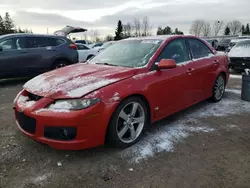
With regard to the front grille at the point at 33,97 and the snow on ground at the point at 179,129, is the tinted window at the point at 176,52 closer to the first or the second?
the snow on ground at the point at 179,129

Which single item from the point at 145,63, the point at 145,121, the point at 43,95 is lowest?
the point at 145,121

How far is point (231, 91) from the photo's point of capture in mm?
6598

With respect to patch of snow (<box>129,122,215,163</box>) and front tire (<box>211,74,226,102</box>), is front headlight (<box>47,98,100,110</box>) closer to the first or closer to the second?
patch of snow (<box>129,122,215,163</box>)

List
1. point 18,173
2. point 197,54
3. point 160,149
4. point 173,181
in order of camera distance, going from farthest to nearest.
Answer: point 197,54
point 160,149
point 18,173
point 173,181

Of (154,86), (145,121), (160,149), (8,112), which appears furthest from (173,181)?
(8,112)

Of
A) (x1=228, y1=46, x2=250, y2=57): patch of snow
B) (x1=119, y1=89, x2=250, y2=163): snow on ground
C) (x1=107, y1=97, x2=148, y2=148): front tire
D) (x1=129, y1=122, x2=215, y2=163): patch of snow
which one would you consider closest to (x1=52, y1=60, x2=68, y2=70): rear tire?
(x1=119, y1=89, x2=250, y2=163): snow on ground

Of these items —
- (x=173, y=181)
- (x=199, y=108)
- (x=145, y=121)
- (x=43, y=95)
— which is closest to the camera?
(x=173, y=181)

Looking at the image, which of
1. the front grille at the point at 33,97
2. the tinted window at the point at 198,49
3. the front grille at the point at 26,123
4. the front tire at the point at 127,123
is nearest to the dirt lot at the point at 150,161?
the front tire at the point at 127,123

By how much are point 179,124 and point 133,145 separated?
3.81 feet

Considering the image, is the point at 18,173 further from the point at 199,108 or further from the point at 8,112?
the point at 199,108

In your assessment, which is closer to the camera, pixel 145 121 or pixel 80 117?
pixel 80 117

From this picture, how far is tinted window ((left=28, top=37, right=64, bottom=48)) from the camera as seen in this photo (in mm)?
7916

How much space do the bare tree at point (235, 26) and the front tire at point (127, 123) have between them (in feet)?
288

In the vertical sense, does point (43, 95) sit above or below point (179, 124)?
above
